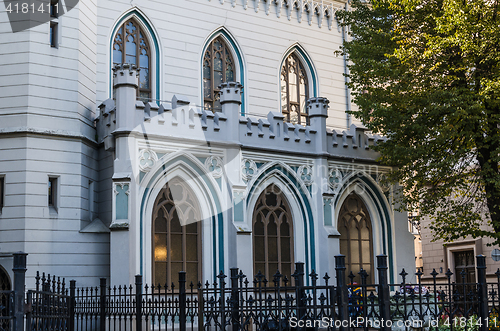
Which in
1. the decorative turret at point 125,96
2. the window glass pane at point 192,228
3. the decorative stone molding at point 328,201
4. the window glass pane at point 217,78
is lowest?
the window glass pane at point 192,228

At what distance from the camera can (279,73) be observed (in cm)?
2334

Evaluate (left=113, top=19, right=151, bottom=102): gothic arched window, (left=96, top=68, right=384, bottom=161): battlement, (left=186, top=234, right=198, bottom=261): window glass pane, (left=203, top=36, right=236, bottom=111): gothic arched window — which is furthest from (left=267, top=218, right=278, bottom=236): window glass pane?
(left=113, top=19, right=151, bottom=102): gothic arched window

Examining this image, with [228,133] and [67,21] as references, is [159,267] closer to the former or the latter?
[228,133]

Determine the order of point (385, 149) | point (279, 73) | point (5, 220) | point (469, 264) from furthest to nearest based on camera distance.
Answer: point (469, 264) < point (279, 73) < point (385, 149) < point (5, 220)

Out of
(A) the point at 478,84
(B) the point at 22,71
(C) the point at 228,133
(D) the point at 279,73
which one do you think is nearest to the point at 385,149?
(A) the point at 478,84

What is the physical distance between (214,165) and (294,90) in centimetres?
738

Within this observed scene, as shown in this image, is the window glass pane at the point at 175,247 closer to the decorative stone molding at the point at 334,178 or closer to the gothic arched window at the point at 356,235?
the decorative stone molding at the point at 334,178

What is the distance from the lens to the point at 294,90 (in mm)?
23922

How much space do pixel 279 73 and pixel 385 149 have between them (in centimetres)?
650

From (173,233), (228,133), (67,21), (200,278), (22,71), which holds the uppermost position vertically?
(67,21)

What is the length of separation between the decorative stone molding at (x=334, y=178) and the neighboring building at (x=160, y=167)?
0.07 metres

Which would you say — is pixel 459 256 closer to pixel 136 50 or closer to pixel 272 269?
pixel 272 269

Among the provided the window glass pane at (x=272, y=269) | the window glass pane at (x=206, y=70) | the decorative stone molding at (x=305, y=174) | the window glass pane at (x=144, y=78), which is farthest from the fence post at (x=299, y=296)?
the window glass pane at (x=206, y=70)

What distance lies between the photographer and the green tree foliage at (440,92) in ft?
52.7
